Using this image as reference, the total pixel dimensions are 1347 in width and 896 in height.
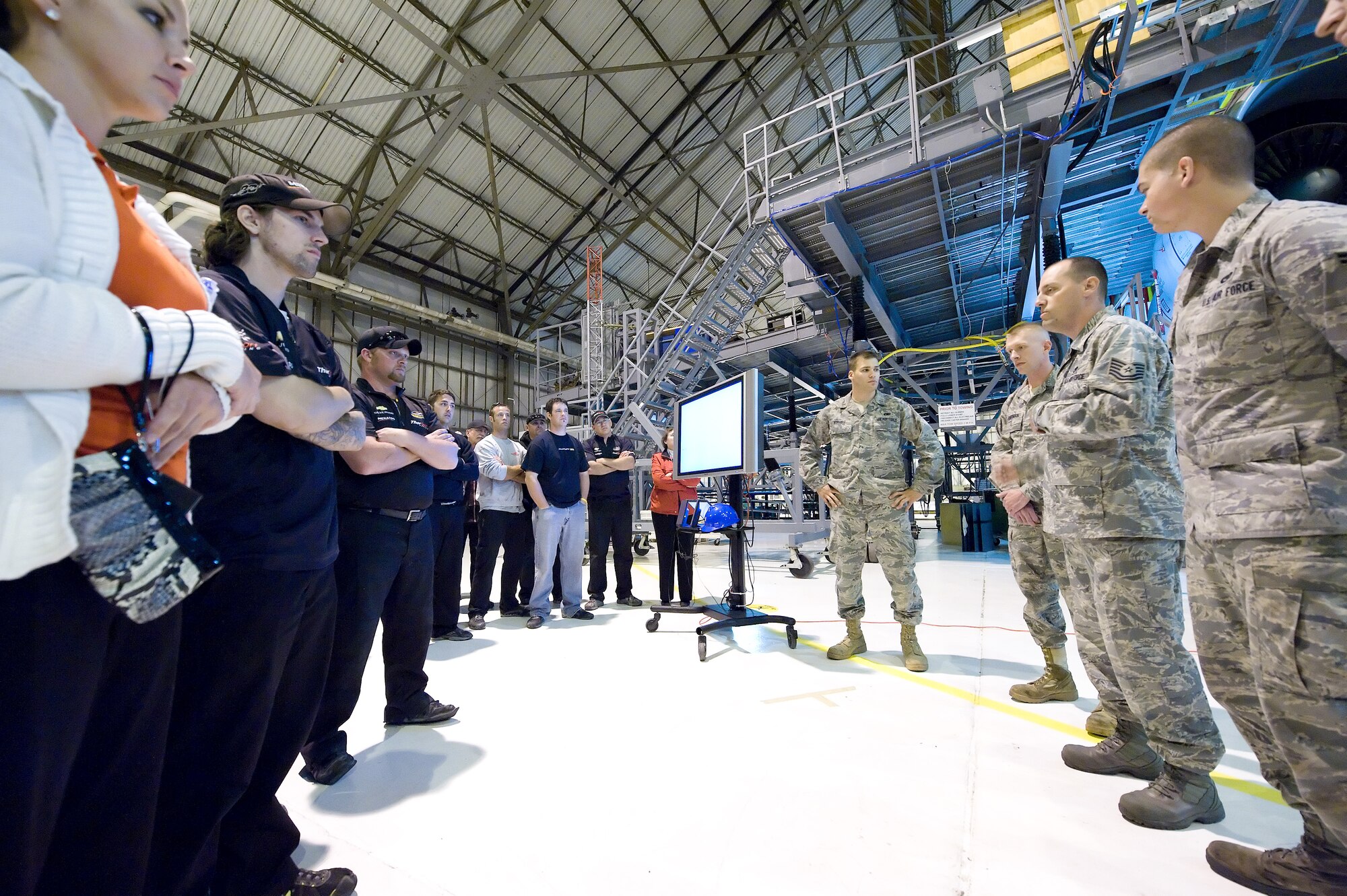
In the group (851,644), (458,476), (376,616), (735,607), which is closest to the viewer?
(376,616)

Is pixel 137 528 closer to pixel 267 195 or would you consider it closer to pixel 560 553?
pixel 267 195

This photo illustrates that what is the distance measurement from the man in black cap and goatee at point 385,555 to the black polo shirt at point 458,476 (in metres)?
1.33

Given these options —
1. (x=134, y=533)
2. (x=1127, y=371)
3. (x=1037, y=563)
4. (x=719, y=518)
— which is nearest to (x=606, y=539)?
(x=719, y=518)

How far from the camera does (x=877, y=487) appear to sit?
135 inches

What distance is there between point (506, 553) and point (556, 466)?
967mm

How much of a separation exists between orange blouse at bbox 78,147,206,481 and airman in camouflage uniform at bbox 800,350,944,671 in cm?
322

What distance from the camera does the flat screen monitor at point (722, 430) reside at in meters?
3.43

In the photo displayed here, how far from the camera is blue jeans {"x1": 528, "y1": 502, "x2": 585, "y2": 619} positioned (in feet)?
15.1

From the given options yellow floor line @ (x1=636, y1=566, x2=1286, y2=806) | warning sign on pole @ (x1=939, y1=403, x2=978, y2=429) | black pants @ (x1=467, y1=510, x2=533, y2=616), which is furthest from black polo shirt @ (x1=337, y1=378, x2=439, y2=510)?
warning sign on pole @ (x1=939, y1=403, x2=978, y2=429)

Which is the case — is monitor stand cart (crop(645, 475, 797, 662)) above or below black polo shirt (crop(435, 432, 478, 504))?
below

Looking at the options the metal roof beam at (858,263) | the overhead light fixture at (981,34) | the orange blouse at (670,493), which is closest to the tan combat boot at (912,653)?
the orange blouse at (670,493)

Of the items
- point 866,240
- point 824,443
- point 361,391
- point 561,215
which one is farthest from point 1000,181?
point 561,215

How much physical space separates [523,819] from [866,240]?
7439 mm

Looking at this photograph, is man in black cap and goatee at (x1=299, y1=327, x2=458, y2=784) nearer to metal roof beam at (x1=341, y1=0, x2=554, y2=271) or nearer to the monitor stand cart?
the monitor stand cart
